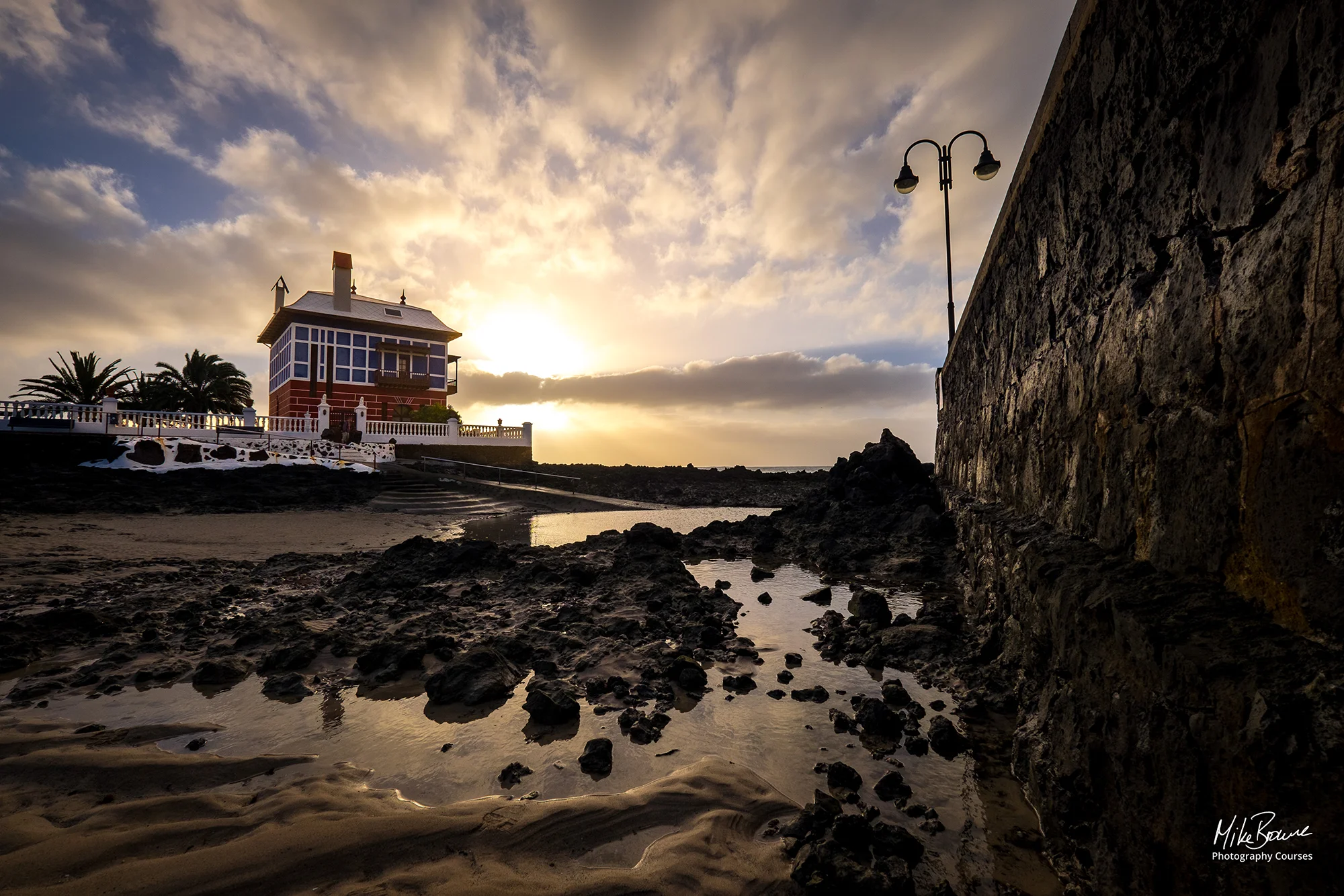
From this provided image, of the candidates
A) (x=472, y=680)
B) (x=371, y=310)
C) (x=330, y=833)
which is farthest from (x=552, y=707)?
(x=371, y=310)

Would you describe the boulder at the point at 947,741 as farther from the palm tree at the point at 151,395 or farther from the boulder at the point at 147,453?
the palm tree at the point at 151,395

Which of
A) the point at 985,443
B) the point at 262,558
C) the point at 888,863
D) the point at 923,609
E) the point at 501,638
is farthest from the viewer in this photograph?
the point at 262,558

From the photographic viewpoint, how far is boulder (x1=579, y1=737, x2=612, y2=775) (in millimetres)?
3123

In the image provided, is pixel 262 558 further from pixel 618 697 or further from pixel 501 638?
pixel 618 697

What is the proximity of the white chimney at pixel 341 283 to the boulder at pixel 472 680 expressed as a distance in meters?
40.0

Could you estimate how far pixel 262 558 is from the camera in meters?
9.73

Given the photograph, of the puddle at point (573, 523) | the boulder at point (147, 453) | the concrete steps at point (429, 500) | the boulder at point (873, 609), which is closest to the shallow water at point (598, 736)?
A: the boulder at point (873, 609)

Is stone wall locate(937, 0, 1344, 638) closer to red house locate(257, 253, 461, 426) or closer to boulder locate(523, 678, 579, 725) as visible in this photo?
Answer: boulder locate(523, 678, 579, 725)

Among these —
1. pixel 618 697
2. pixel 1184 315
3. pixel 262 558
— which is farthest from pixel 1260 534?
pixel 262 558

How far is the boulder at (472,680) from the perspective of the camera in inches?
160

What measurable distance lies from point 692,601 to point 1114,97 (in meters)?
5.86

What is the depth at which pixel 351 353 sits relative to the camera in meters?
36.7

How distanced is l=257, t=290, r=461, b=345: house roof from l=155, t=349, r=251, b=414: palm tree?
4.97 meters

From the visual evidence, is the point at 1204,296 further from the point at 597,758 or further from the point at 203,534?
the point at 203,534
